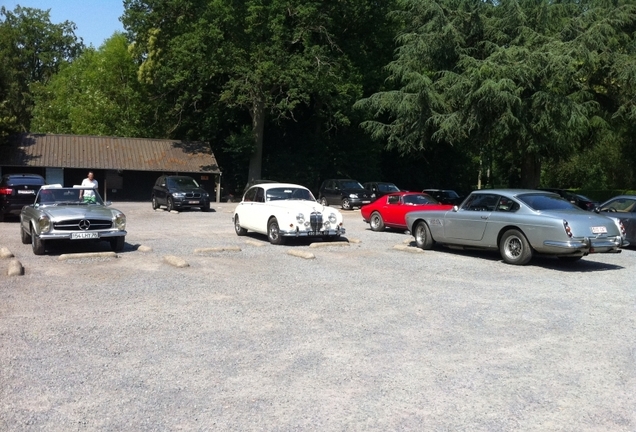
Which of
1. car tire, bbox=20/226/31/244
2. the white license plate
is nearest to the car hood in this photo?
the white license plate

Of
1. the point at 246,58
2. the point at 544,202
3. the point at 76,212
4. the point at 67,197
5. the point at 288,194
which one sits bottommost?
the point at 76,212

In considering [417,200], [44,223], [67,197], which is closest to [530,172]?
[417,200]

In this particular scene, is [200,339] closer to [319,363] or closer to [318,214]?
[319,363]

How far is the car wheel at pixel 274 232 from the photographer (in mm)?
16836

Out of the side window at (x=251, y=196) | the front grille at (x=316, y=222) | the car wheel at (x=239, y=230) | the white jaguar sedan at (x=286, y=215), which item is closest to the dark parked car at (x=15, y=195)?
the car wheel at (x=239, y=230)

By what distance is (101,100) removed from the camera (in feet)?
176

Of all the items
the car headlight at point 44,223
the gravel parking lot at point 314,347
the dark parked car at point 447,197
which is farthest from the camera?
the dark parked car at point 447,197

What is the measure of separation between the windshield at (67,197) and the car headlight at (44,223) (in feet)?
4.23

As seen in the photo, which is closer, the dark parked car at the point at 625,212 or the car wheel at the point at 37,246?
the car wheel at the point at 37,246

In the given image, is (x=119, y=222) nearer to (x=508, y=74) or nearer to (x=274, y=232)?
(x=274, y=232)

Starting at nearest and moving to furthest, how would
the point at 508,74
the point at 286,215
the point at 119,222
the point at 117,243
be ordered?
the point at 119,222 < the point at 117,243 < the point at 286,215 < the point at 508,74

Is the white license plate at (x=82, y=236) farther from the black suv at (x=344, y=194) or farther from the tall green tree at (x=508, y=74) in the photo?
the black suv at (x=344, y=194)

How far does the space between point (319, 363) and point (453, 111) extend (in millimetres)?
27115

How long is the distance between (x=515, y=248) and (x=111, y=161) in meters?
29.8
